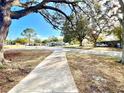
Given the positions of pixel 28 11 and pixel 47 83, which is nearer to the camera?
pixel 47 83

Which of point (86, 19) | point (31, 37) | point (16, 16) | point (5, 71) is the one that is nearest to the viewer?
point (5, 71)

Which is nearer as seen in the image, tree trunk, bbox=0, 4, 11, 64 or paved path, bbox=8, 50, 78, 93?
Result: paved path, bbox=8, 50, 78, 93

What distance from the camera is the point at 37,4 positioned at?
16.7 m

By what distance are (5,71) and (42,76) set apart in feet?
6.96

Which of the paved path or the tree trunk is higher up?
the tree trunk

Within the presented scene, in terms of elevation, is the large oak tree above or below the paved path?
above

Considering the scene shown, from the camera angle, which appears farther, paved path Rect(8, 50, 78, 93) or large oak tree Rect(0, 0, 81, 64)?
large oak tree Rect(0, 0, 81, 64)

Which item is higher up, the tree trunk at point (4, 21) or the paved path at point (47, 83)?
the tree trunk at point (4, 21)

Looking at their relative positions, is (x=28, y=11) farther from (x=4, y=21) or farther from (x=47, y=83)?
(x=47, y=83)

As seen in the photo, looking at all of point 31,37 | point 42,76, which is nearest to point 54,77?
point 42,76

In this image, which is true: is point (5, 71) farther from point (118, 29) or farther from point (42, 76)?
point (118, 29)

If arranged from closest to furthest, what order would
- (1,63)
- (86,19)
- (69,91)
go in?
(69,91) < (1,63) < (86,19)

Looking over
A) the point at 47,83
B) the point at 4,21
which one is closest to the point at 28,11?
the point at 4,21

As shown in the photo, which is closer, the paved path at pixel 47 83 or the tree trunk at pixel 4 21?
the paved path at pixel 47 83
